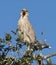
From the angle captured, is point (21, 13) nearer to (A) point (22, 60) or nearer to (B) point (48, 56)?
(B) point (48, 56)

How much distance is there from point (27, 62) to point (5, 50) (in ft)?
2.34

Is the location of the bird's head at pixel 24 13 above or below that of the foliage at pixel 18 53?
above

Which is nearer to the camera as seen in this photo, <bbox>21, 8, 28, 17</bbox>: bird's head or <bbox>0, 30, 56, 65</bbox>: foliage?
<bbox>0, 30, 56, 65</bbox>: foliage

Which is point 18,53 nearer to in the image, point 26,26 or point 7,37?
point 7,37

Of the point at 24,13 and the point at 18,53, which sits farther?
the point at 24,13

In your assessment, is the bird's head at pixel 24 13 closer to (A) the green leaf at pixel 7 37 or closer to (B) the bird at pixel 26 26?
(B) the bird at pixel 26 26

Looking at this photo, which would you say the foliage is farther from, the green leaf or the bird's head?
the bird's head

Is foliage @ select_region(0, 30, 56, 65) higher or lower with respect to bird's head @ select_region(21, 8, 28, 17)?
lower

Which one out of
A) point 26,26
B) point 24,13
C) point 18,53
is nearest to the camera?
point 18,53

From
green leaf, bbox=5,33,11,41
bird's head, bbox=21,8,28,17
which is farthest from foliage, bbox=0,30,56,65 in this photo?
bird's head, bbox=21,8,28,17

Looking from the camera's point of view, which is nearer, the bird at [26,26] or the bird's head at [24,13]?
the bird's head at [24,13]

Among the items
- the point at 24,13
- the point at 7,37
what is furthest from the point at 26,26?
the point at 7,37

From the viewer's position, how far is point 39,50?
8.13 m

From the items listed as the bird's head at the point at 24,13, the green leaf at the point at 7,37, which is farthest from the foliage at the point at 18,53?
the bird's head at the point at 24,13
